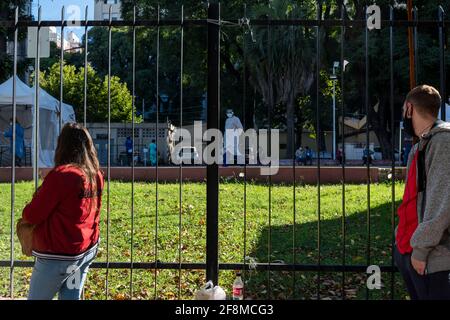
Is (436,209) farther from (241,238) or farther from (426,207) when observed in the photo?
(241,238)

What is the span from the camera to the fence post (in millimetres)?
4668

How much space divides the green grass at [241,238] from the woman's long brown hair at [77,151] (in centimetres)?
164

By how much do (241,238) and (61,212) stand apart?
187 inches

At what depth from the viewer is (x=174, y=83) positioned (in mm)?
55406

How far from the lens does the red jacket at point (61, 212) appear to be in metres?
3.45

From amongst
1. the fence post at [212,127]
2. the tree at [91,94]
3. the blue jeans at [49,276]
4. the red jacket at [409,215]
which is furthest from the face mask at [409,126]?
the tree at [91,94]

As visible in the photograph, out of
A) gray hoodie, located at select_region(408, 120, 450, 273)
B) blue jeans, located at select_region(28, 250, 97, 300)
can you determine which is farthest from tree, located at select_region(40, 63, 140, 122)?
gray hoodie, located at select_region(408, 120, 450, 273)

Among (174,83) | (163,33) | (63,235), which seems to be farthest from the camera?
(174,83)

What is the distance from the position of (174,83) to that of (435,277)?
5333 cm

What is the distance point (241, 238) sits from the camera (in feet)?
26.3

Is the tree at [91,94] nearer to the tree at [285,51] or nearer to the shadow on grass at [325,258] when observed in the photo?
the tree at [285,51]

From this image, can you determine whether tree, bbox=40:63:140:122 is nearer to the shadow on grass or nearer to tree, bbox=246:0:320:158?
tree, bbox=246:0:320:158
